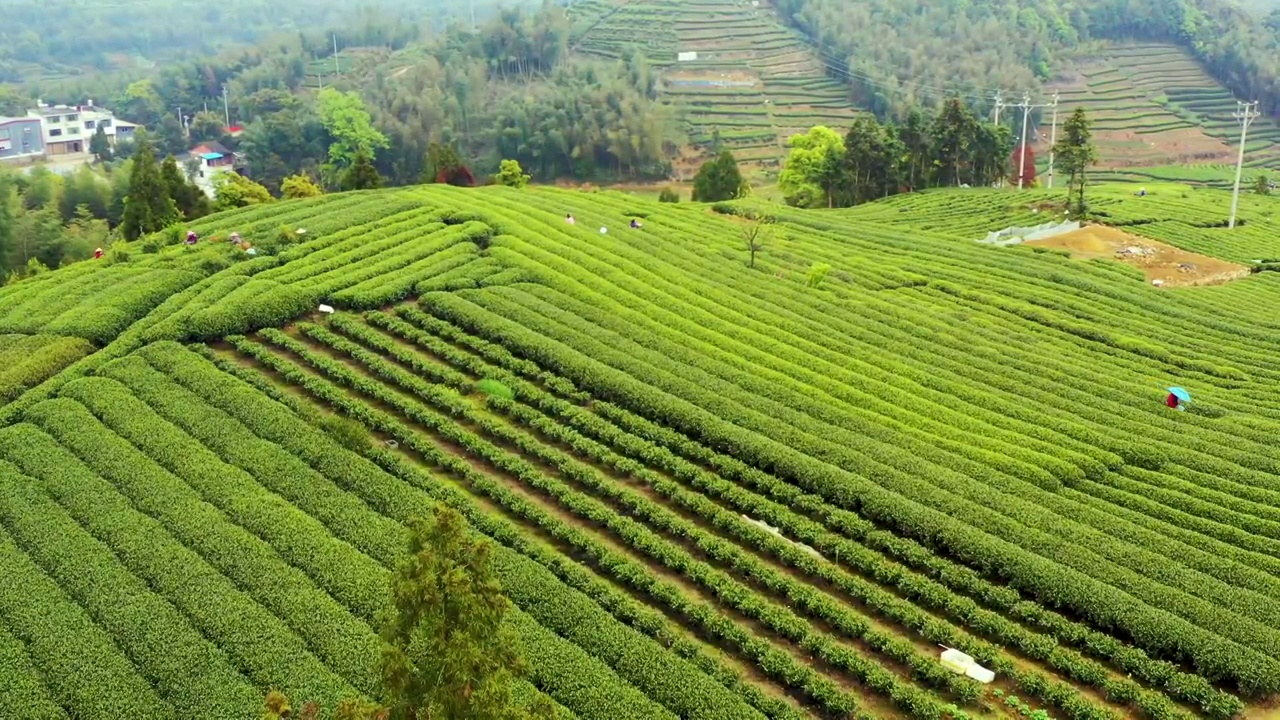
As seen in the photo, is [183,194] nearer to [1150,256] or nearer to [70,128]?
[1150,256]

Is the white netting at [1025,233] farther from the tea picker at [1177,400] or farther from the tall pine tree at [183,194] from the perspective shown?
the tall pine tree at [183,194]

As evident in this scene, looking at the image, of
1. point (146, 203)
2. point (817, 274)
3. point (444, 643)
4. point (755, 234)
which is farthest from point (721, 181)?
point (444, 643)

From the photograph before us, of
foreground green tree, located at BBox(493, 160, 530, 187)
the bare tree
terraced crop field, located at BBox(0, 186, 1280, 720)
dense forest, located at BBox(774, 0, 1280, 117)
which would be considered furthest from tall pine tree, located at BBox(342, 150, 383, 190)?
dense forest, located at BBox(774, 0, 1280, 117)

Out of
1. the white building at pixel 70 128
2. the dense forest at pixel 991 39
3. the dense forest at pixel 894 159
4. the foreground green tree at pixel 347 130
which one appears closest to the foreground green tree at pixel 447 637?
the dense forest at pixel 894 159

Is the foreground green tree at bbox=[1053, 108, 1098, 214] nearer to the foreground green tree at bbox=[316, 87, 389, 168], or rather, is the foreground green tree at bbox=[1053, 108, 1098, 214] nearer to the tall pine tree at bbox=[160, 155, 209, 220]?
the tall pine tree at bbox=[160, 155, 209, 220]

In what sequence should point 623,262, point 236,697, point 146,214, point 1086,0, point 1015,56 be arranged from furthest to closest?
point 1086,0 < point 1015,56 < point 146,214 < point 623,262 < point 236,697

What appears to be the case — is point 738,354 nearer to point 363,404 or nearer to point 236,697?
point 363,404

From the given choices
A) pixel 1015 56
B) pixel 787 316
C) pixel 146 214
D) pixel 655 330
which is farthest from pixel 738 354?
pixel 1015 56
